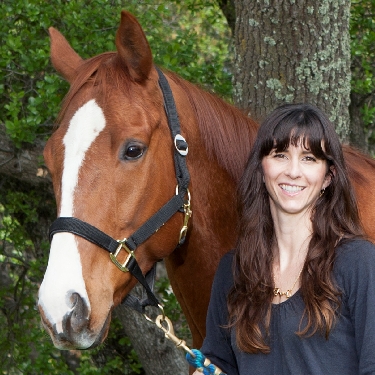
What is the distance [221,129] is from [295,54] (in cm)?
105

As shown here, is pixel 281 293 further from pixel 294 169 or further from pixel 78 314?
pixel 78 314

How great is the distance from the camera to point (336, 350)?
231 centimetres

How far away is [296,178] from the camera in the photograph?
2.44 metres

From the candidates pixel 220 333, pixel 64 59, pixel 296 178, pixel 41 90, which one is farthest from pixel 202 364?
pixel 41 90

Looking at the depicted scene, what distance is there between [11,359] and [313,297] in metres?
3.90

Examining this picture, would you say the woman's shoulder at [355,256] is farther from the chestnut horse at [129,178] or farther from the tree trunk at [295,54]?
the tree trunk at [295,54]

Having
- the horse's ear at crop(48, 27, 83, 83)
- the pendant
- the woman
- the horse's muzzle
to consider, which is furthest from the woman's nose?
the horse's ear at crop(48, 27, 83, 83)

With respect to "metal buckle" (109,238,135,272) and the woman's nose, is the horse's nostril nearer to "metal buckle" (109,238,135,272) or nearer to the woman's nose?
"metal buckle" (109,238,135,272)

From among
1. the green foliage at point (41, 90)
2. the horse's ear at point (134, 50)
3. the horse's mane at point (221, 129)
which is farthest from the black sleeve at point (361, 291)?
the green foliage at point (41, 90)

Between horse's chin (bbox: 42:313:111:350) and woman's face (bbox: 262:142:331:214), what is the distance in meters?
0.79

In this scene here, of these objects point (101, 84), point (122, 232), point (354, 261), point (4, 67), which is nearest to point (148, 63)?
point (101, 84)

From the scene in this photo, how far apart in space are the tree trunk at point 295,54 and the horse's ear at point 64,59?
104cm

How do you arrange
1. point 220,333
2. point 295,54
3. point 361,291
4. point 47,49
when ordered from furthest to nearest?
1. point 47,49
2. point 295,54
3. point 220,333
4. point 361,291

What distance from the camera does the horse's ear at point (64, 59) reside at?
3053mm
